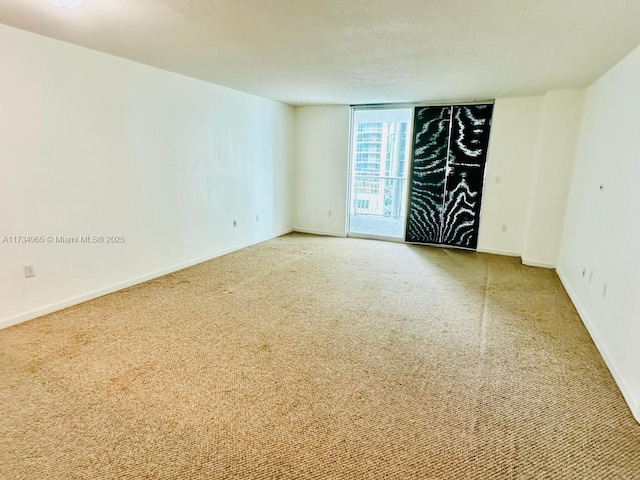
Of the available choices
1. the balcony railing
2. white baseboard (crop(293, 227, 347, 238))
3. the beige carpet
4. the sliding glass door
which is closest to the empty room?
the beige carpet

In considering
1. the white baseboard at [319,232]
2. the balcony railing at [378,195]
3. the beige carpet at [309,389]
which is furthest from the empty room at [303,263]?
the white baseboard at [319,232]

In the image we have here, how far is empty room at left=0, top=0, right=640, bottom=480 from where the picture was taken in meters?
1.74

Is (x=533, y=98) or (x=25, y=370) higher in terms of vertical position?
(x=533, y=98)

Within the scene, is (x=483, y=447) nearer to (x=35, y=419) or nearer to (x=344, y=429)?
(x=344, y=429)

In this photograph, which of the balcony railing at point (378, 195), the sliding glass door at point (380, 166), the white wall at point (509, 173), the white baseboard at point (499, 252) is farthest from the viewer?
the balcony railing at point (378, 195)

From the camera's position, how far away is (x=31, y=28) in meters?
2.54

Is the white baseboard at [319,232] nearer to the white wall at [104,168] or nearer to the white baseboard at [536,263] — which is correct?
the white wall at [104,168]

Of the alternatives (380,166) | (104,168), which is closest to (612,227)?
(380,166)

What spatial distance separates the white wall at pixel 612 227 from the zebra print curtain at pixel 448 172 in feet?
4.65

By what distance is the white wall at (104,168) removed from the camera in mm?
2678

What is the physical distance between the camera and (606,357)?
245cm

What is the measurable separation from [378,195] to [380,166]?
0.52 m

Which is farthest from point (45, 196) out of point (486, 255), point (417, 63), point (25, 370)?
point (486, 255)

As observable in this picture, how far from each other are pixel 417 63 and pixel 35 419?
3.56 m
